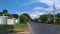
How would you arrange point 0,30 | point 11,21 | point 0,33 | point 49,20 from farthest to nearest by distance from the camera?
1. point 49,20
2. point 11,21
3. point 0,30
4. point 0,33

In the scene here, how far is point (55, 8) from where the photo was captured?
170 feet

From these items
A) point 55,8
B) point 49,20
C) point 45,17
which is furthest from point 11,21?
point 45,17

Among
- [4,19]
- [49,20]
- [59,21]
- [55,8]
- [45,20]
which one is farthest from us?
[45,20]

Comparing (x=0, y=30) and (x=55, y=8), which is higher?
(x=55, y=8)

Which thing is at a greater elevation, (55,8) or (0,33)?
(55,8)

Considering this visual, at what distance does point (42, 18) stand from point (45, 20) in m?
3.43

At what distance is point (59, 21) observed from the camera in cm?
6469

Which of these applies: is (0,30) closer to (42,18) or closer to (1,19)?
(1,19)

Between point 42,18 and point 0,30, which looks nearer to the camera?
point 0,30

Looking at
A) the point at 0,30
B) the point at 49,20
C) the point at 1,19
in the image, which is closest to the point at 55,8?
the point at 49,20

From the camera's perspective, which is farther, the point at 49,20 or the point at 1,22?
the point at 49,20

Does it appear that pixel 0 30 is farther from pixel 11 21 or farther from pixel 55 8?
pixel 55 8

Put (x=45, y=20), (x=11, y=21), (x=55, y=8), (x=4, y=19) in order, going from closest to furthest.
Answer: (x=4, y=19), (x=11, y=21), (x=55, y=8), (x=45, y=20)

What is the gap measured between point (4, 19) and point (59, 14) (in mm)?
50834
